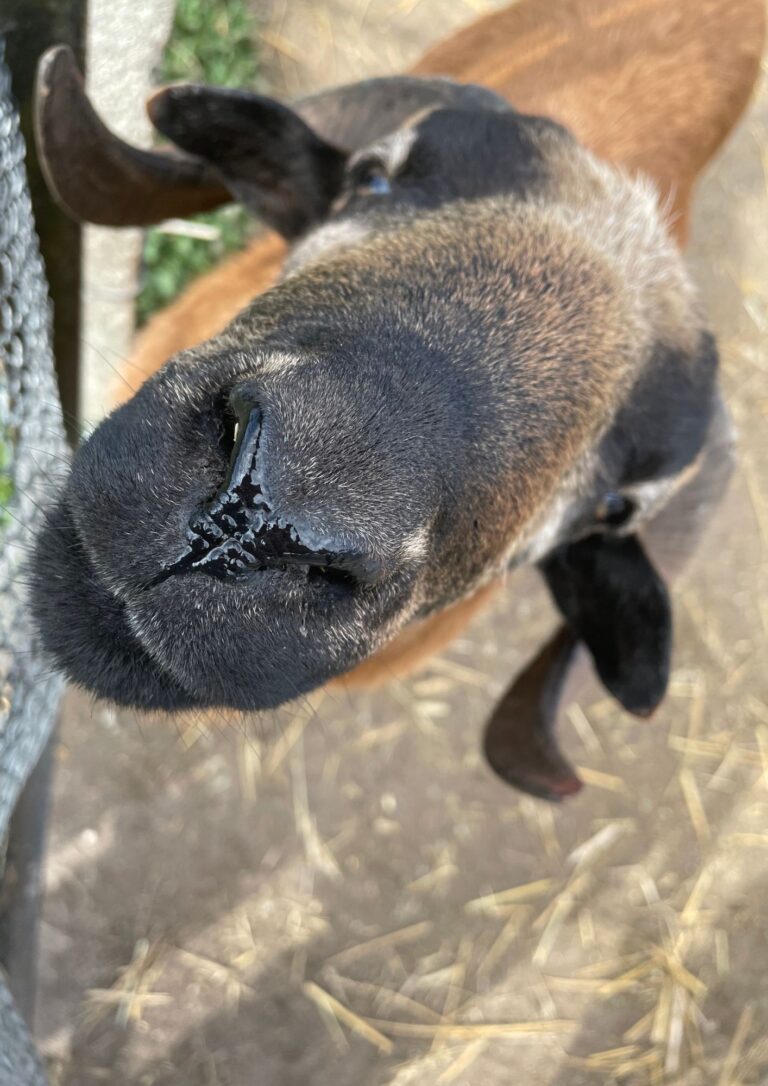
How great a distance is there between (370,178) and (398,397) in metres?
1.01

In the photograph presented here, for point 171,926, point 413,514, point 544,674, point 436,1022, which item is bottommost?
point 436,1022

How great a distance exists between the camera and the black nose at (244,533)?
1082mm

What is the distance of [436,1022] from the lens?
338 centimetres

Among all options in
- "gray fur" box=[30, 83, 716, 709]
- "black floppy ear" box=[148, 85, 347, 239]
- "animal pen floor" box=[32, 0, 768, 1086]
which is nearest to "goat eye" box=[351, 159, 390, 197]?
"gray fur" box=[30, 83, 716, 709]

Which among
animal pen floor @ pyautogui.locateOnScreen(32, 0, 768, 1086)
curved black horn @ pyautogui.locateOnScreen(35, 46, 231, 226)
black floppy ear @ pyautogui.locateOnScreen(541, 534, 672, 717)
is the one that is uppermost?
curved black horn @ pyautogui.locateOnScreen(35, 46, 231, 226)

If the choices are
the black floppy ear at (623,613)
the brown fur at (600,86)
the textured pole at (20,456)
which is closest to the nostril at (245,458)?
the textured pole at (20,456)

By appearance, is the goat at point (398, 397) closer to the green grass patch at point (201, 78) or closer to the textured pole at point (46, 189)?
the textured pole at point (46, 189)

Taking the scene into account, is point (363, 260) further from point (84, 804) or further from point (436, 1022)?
point (436, 1022)

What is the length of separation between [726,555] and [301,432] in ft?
12.1

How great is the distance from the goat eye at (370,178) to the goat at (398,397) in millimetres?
16

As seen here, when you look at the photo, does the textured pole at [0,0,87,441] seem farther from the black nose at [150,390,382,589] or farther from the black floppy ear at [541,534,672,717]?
the black floppy ear at [541,534,672,717]

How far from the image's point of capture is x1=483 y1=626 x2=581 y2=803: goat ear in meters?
2.72

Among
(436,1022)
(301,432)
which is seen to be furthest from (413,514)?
(436,1022)

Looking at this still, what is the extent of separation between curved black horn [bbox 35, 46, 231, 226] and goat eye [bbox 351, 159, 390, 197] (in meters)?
0.49
